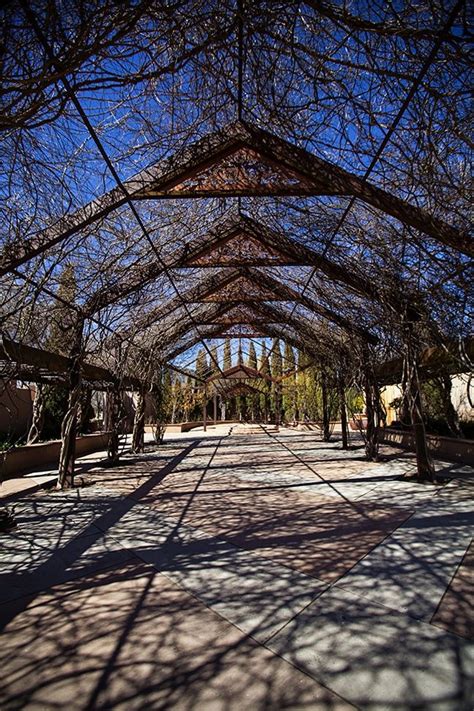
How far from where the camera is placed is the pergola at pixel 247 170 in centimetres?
235

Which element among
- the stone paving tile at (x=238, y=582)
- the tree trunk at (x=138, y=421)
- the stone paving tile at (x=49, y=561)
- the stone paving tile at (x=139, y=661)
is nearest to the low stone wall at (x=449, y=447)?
the stone paving tile at (x=238, y=582)

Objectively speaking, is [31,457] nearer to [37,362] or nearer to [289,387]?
[37,362]

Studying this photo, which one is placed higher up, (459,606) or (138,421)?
(138,421)

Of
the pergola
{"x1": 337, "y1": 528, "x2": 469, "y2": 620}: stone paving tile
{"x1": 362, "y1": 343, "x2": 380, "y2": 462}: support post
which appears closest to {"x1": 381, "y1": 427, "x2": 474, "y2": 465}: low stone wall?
{"x1": 362, "y1": 343, "x2": 380, "y2": 462}: support post

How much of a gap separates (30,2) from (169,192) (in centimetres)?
246

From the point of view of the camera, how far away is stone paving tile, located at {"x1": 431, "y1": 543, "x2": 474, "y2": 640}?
2058 mm

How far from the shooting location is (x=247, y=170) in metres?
4.26

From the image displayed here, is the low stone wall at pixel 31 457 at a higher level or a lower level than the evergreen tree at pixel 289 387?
lower

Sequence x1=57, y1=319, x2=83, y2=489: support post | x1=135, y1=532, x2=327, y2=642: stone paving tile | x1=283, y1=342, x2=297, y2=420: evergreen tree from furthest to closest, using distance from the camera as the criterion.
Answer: x1=283, y1=342, x2=297, y2=420: evergreen tree → x1=57, y1=319, x2=83, y2=489: support post → x1=135, y1=532, x2=327, y2=642: stone paving tile

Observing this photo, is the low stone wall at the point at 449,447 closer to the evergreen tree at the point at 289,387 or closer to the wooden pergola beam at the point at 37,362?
the wooden pergola beam at the point at 37,362

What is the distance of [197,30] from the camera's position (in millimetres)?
2549

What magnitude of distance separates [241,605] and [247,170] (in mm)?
4050

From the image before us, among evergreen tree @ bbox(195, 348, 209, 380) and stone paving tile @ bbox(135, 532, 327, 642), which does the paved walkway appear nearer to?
stone paving tile @ bbox(135, 532, 327, 642)

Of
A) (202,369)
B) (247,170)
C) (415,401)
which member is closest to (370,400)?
(415,401)
